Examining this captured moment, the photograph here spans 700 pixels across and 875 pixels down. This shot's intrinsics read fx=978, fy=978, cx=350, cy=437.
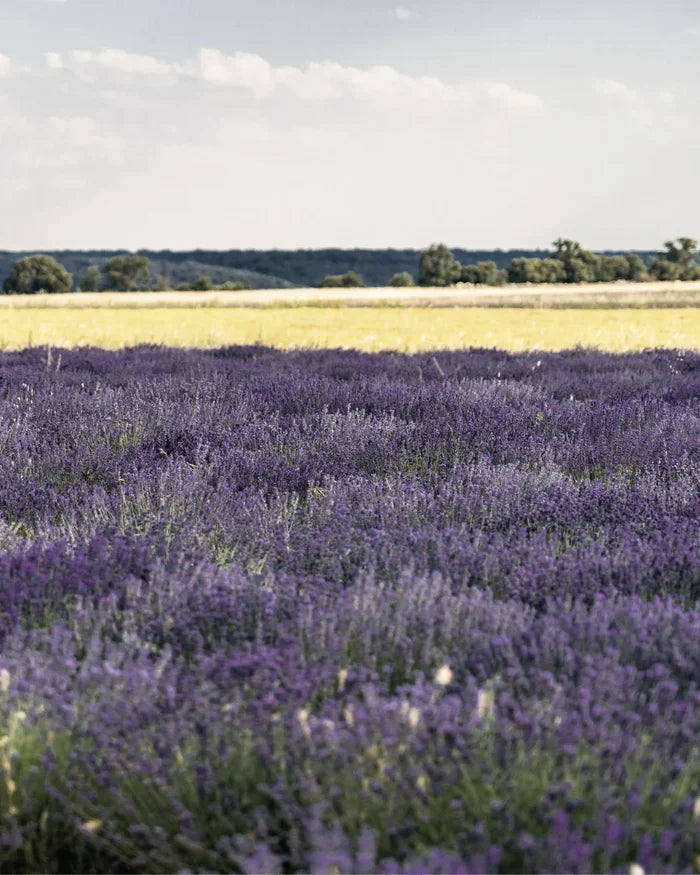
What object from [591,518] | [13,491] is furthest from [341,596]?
[13,491]

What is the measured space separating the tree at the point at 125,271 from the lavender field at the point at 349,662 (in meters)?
137

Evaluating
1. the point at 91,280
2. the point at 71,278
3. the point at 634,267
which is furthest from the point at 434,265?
the point at 91,280

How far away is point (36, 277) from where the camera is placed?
11162 cm

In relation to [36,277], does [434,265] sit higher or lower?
higher

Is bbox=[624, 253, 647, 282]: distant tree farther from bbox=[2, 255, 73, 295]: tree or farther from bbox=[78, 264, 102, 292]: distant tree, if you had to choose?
bbox=[78, 264, 102, 292]: distant tree

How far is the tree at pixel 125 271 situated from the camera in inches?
5399

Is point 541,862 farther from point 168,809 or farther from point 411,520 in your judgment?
point 411,520

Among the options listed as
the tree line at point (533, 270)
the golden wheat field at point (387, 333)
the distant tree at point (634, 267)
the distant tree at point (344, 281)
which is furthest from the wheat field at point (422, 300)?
the distant tree at point (344, 281)

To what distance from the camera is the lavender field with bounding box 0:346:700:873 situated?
1.70 m

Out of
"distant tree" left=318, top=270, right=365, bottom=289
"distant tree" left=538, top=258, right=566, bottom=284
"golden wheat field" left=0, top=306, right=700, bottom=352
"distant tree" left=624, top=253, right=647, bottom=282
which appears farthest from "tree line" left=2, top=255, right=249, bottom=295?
"golden wheat field" left=0, top=306, right=700, bottom=352

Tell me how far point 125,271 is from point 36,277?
1099 inches

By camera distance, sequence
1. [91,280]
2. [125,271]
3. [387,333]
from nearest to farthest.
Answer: [387,333] < [125,271] < [91,280]

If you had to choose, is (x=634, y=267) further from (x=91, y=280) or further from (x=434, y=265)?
(x=91, y=280)

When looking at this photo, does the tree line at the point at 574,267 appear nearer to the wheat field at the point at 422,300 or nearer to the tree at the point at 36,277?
the tree at the point at 36,277
